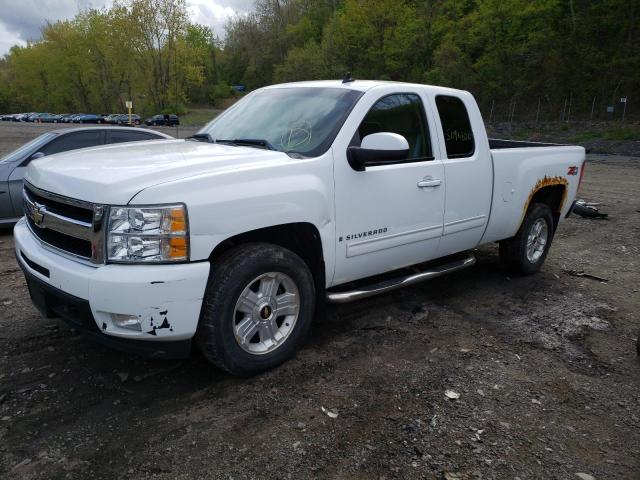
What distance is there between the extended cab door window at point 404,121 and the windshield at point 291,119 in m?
0.20

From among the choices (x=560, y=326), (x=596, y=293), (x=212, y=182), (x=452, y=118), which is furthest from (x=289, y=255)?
(x=596, y=293)

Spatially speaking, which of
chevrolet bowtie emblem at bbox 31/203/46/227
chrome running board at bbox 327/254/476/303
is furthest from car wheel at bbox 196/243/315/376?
chevrolet bowtie emblem at bbox 31/203/46/227

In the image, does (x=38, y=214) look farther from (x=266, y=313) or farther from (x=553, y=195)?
(x=553, y=195)

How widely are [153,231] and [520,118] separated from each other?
42185mm

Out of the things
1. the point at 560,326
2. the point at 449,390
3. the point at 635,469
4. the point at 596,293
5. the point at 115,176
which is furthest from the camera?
the point at 596,293

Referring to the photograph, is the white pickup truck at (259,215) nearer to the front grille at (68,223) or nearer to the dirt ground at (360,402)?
the front grille at (68,223)

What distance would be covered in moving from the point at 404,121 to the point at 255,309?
6.60ft

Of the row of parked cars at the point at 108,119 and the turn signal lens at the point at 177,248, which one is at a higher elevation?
the turn signal lens at the point at 177,248

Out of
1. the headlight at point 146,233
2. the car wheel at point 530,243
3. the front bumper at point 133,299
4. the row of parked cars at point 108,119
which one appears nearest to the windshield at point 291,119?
the headlight at point 146,233

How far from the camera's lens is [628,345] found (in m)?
4.15

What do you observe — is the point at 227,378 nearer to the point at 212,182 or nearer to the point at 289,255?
the point at 289,255

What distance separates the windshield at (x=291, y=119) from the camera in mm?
3678

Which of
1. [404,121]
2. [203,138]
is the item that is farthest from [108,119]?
[404,121]

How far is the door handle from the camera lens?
410 cm
